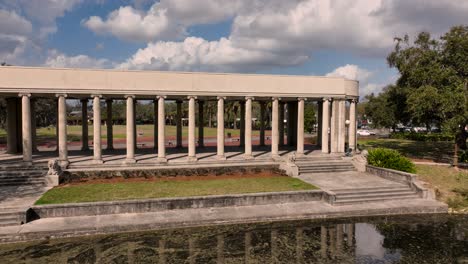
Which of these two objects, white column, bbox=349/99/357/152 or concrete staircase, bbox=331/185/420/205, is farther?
white column, bbox=349/99/357/152

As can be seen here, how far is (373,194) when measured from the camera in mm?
22406

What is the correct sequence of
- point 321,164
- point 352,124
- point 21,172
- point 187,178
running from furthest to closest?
point 352,124 → point 321,164 → point 187,178 → point 21,172

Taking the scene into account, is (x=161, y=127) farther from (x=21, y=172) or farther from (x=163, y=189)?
(x=21, y=172)

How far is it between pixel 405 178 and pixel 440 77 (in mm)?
12265

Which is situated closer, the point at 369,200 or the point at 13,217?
the point at 13,217

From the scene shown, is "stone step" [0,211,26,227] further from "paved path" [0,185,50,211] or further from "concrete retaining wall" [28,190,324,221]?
"concrete retaining wall" [28,190,324,221]

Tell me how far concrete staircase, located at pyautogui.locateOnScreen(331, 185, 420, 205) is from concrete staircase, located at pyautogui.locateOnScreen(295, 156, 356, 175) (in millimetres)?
6375

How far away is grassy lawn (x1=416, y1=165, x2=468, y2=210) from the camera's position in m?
22.4

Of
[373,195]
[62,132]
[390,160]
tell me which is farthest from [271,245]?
[62,132]

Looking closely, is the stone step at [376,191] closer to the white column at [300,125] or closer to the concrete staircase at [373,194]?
the concrete staircase at [373,194]

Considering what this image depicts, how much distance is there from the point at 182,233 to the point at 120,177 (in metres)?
11.0

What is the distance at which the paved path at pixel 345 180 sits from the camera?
78.5 ft

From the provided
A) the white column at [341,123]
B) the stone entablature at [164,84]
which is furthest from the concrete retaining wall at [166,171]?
the white column at [341,123]

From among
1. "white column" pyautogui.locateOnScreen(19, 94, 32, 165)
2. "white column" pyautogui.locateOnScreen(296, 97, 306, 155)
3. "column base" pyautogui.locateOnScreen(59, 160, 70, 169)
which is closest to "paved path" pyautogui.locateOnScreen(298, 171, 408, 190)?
"white column" pyautogui.locateOnScreen(296, 97, 306, 155)
